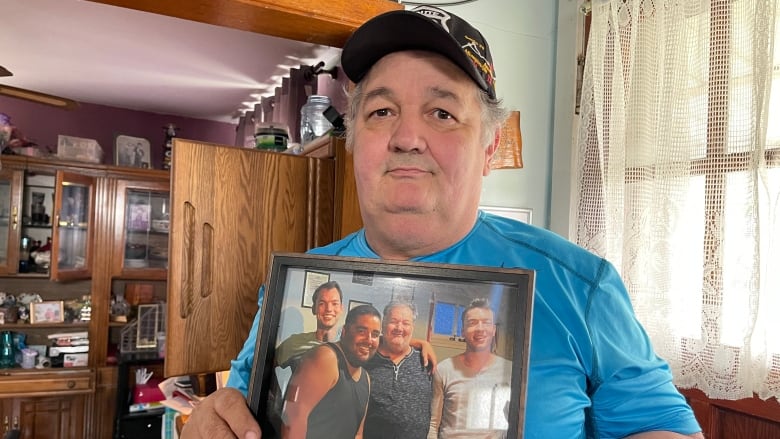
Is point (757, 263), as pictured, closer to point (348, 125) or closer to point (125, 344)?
point (348, 125)

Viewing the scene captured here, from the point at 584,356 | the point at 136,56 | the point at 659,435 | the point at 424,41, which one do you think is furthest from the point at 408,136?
the point at 136,56

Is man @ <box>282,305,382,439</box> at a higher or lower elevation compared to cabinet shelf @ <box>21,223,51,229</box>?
lower

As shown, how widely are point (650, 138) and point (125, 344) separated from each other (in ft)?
11.8

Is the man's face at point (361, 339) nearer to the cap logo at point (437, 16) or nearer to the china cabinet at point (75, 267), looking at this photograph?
the cap logo at point (437, 16)

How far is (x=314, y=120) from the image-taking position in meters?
1.97

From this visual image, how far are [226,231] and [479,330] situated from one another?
112 centimetres

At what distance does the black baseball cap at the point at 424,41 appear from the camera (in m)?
0.67

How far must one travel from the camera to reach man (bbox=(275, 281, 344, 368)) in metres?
0.59

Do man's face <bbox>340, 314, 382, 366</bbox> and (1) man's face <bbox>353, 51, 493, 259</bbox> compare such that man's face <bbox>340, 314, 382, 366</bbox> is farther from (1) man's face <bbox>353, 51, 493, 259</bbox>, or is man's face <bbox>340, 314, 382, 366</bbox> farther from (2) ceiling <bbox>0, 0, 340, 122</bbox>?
(2) ceiling <bbox>0, 0, 340, 122</bbox>

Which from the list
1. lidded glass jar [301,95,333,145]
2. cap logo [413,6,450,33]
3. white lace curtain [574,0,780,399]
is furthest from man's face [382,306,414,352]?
lidded glass jar [301,95,333,145]

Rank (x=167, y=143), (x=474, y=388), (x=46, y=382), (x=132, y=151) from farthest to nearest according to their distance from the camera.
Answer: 1. (x=167, y=143)
2. (x=132, y=151)
3. (x=46, y=382)
4. (x=474, y=388)

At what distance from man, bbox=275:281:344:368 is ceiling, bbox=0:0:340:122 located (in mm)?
1955

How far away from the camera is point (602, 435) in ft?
2.21

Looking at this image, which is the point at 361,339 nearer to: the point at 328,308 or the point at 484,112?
the point at 328,308
